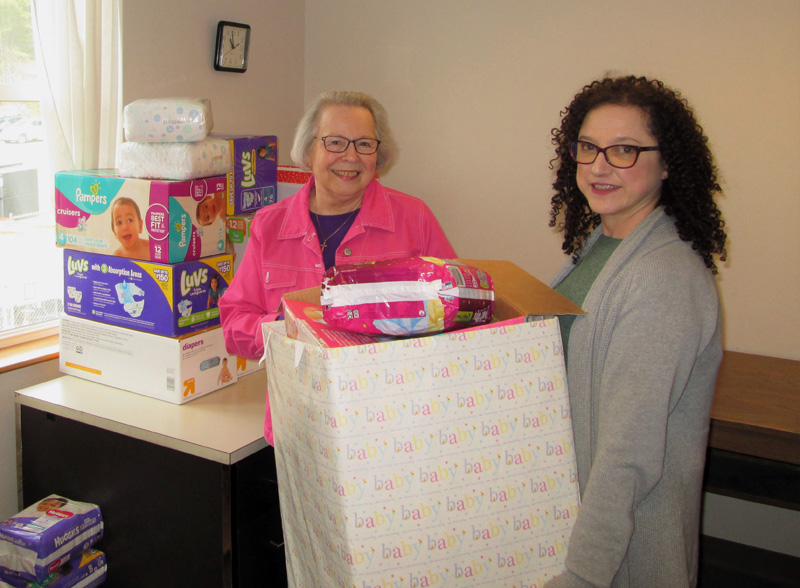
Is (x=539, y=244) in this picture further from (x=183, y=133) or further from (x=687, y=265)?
(x=687, y=265)

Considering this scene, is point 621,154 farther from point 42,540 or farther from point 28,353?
point 28,353

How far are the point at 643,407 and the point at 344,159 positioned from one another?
3.23ft

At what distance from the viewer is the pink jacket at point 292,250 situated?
1.67 metres

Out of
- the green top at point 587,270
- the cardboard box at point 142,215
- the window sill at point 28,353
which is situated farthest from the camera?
the window sill at point 28,353

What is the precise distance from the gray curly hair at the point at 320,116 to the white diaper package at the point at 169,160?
0.30 meters

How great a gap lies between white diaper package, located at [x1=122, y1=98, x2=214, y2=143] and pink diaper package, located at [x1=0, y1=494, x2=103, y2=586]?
1.05 m

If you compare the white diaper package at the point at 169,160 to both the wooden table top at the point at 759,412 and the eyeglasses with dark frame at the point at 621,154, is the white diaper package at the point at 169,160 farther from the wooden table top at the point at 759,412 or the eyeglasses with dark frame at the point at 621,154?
the wooden table top at the point at 759,412

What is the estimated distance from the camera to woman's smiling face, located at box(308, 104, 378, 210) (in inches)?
65.3

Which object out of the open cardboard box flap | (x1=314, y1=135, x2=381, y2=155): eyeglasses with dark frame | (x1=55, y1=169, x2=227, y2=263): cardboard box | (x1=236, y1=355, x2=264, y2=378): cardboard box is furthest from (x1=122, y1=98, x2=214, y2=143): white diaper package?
the open cardboard box flap

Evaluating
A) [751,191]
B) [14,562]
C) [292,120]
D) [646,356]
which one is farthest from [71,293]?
[751,191]

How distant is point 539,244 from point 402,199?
1149 mm

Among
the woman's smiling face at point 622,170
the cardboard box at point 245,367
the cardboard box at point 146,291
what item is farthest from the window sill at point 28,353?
the woman's smiling face at point 622,170

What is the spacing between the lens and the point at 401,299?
2.91 ft

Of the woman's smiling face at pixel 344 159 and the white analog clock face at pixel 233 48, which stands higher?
the white analog clock face at pixel 233 48
